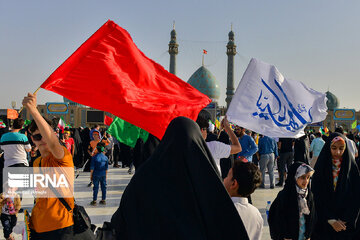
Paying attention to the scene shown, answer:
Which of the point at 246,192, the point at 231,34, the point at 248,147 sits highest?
the point at 231,34

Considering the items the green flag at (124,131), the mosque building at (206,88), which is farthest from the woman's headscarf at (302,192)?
the mosque building at (206,88)

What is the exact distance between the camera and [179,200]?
4.69 ft

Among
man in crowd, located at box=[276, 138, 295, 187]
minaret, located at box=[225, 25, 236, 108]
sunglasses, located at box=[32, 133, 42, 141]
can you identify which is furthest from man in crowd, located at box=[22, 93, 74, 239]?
minaret, located at box=[225, 25, 236, 108]

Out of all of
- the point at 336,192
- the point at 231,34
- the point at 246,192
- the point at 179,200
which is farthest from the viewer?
the point at 231,34

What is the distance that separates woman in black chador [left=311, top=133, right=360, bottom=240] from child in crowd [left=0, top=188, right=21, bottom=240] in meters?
3.37

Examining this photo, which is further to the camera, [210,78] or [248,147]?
[210,78]

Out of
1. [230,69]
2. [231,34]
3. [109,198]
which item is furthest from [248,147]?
[231,34]

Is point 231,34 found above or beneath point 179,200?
above

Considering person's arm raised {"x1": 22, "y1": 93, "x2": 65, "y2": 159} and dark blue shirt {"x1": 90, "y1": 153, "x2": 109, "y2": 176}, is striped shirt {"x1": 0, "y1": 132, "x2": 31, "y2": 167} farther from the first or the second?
person's arm raised {"x1": 22, "y1": 93, "x2": 65, "y2": 159}

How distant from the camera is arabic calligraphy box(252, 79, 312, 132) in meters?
4.49

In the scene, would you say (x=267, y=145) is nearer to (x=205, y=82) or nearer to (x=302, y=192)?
(x=302, y=192)

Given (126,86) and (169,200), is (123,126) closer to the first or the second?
(126,86)

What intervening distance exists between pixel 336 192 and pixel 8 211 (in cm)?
364

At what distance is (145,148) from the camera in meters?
4.93
